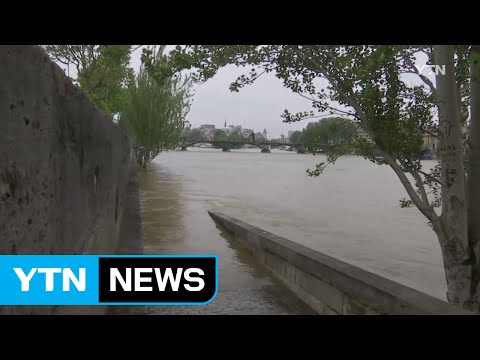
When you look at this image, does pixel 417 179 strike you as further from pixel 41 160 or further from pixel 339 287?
pixel 41 160

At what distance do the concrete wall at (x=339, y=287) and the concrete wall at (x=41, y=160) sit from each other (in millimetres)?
2253

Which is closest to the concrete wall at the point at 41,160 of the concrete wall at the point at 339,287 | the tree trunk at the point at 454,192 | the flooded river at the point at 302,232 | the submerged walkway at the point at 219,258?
the submerged walkway at the point at 219,258

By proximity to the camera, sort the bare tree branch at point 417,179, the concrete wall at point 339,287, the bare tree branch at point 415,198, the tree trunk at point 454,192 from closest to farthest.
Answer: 1. the concrete wall at point 339,287
2. the tree trunk at point 454,192
3. the bare tree branch at point 415,198
4. the bare tree branch at point 417,179

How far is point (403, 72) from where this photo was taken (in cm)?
480

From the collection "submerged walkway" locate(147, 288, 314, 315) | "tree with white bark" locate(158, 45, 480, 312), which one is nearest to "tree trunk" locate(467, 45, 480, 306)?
"tree with white bark" locate(158, 45, 480, 312)

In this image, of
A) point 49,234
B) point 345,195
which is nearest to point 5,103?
point 49,234

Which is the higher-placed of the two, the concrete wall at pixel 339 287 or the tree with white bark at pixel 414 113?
the tree with white bark at pixel 414 113

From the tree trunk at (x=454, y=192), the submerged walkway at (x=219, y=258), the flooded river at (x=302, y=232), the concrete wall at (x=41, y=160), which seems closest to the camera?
the concrete wall at (x=41, y=160)

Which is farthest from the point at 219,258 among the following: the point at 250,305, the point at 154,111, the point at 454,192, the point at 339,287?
the point at 154,111

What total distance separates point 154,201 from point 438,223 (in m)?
13.5

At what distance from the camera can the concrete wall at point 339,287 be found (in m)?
3.21

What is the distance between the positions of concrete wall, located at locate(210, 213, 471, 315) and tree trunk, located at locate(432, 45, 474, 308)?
86 cm

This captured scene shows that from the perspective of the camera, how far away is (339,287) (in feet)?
12.9

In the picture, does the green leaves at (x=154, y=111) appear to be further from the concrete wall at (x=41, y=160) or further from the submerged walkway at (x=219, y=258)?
the concrete wall at (x=41, y=160)
